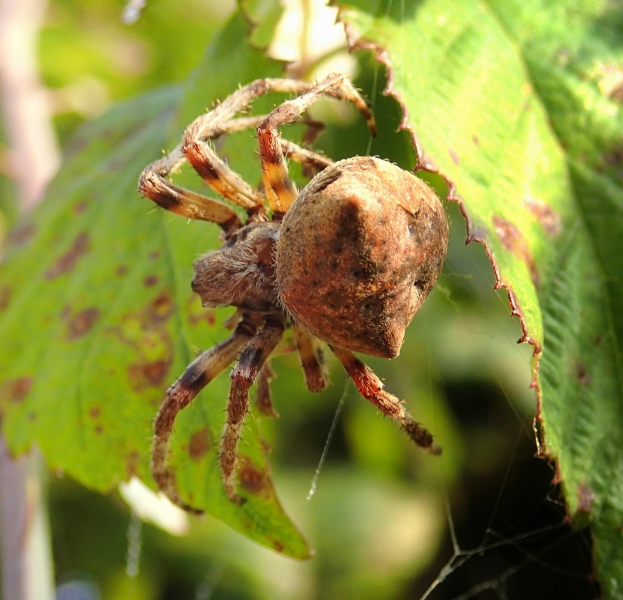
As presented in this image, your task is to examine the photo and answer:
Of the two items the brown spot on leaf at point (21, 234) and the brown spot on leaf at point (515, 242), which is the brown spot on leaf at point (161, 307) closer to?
the brown spot on leaf at point (21, 234)

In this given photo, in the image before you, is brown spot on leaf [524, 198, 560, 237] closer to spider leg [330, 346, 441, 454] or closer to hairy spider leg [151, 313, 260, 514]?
spider leg [330, 346, 441, 454]

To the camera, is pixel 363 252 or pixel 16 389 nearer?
pixel 363 252

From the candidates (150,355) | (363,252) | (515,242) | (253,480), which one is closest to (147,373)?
(150,355)

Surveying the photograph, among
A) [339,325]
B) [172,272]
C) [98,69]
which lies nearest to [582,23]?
[339,325]

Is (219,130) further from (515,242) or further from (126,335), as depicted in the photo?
(515,242)

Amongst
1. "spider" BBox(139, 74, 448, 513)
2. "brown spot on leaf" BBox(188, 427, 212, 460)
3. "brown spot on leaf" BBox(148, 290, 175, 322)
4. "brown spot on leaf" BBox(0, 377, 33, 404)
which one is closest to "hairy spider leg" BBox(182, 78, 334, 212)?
"spider" BBox(139, 74, 448, 513)

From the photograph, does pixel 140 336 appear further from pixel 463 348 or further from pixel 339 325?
pixel 463 348
